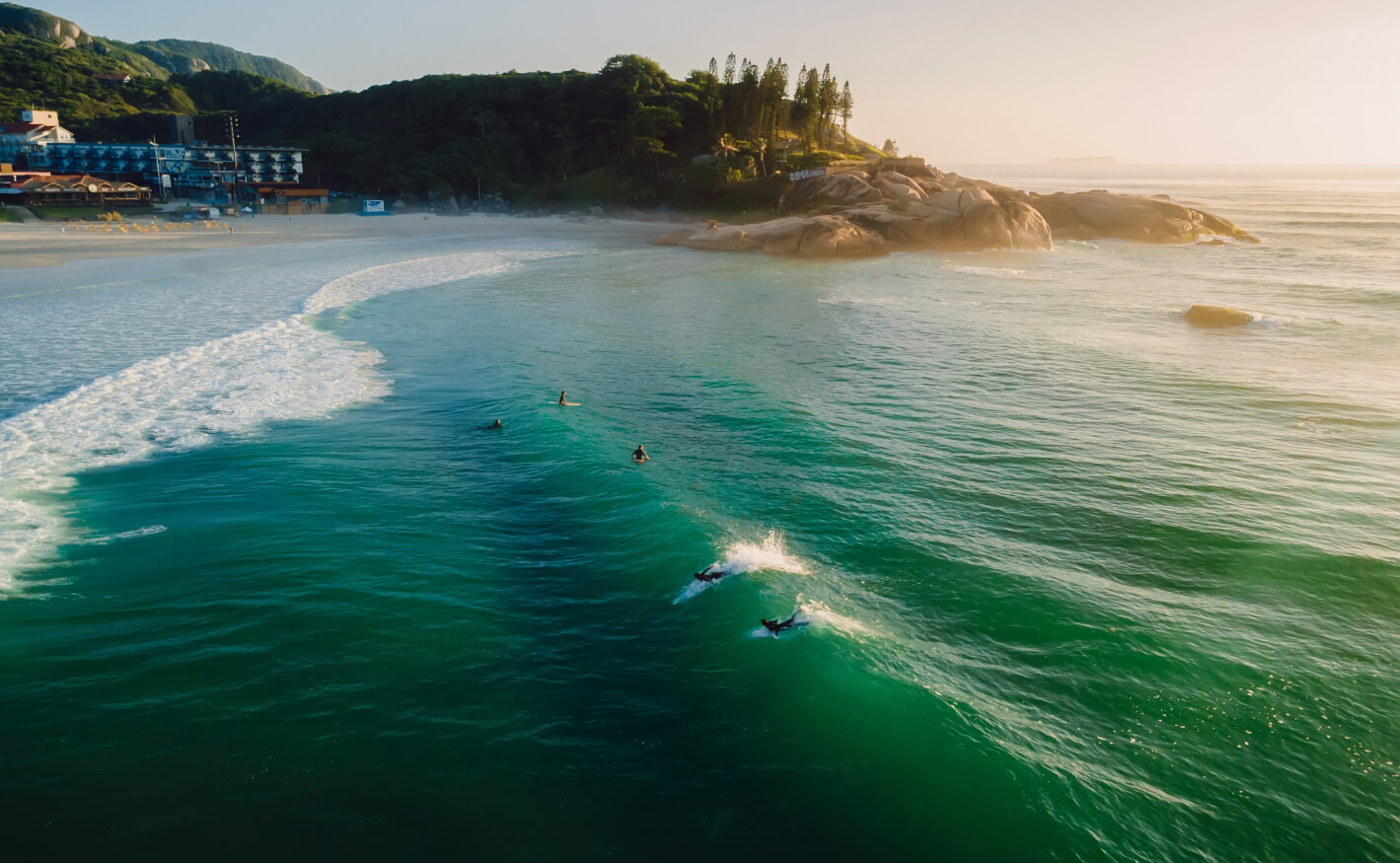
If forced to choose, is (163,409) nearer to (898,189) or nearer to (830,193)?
(898,189)

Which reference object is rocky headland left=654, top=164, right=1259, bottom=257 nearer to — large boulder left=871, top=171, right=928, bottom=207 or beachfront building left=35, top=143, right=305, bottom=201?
large boulder left=871, top=171, right=928, bottom=207

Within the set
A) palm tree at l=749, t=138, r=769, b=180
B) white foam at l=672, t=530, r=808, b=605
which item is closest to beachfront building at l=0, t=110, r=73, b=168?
palm tree at l=749, t=138, r=769, b=180

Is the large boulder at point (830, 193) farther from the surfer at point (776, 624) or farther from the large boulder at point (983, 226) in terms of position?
the surfer at point (776, 624)

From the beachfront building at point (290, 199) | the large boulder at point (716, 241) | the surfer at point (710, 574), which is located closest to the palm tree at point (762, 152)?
the large boulder at point (716, 241)

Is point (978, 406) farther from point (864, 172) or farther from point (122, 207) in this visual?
point (122, 207)

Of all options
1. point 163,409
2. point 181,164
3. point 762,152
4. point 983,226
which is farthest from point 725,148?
point 163,409

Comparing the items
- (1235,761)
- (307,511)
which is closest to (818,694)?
(1235,761)
